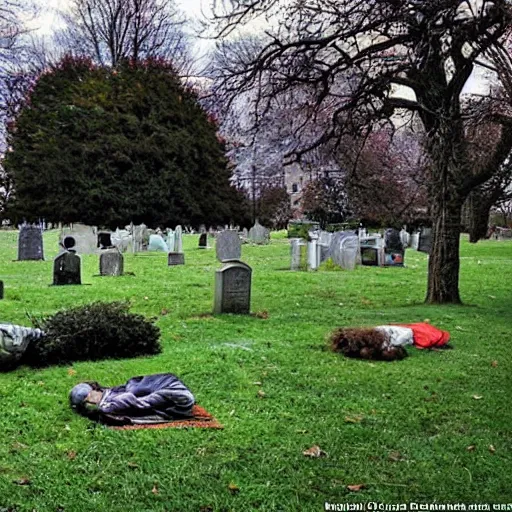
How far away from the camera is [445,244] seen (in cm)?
Answer: 1285

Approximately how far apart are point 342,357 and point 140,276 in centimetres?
979

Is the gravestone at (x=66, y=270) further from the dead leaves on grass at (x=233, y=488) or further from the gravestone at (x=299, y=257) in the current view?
the dead leaves on grass at (x=233, y=488)

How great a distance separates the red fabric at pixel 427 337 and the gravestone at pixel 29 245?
54.1 ft

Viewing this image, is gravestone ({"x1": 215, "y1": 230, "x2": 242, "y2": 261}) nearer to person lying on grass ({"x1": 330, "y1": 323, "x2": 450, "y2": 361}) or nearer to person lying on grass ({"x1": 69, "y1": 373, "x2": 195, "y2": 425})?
person lying on grass ({"x1": 330, "y1": 323, "x2": 450, "y2": 361})

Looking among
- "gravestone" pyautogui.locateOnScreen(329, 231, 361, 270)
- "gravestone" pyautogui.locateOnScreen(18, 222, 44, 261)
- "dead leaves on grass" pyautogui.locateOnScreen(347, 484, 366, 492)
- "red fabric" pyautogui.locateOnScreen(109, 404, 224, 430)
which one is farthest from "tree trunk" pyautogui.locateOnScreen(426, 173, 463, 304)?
"gravestone" pyautogui.locateOnScreen(18, 222, 44, 261)

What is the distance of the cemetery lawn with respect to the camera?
4168mm

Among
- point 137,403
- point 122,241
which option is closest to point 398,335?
point 137,403

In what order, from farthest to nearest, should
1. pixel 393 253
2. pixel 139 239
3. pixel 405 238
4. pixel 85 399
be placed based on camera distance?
1. pixel 405 238
2. pixel 139 239
3. pixel 393 253
4. pixel 85 399

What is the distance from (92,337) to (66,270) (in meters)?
7.55

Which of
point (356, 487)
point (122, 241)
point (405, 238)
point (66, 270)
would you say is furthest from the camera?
point (405, 238)

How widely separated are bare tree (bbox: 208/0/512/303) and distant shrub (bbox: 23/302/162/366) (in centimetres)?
549

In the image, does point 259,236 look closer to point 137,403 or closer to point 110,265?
point 110,265

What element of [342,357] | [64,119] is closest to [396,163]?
[64,119]

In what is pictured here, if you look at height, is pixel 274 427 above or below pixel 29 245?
below
